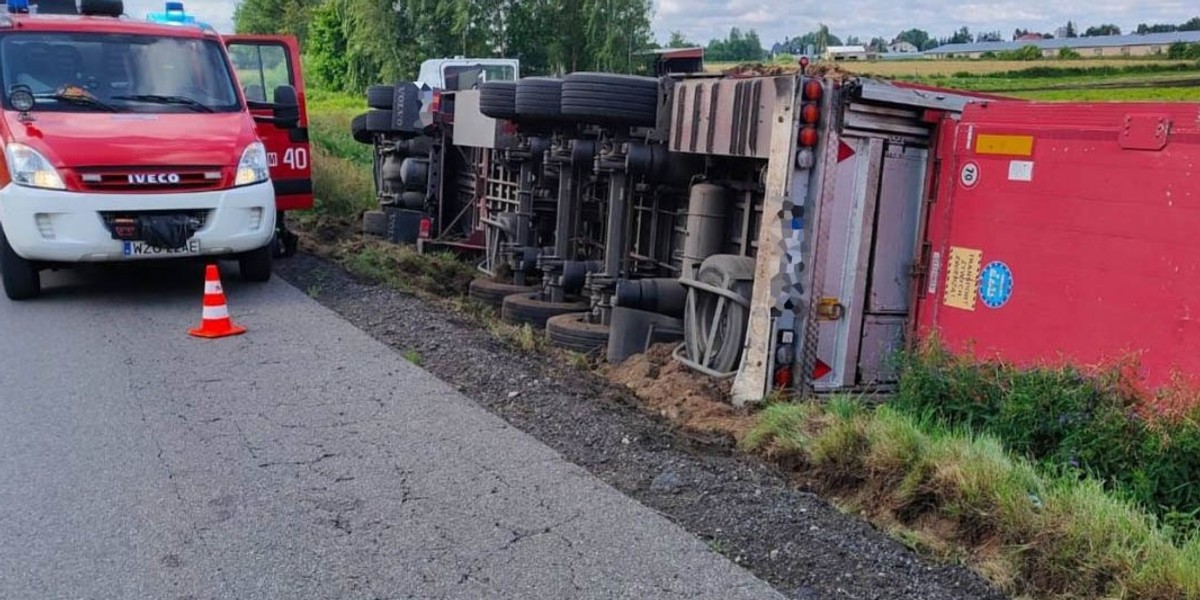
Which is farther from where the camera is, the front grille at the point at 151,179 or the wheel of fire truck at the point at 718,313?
the front grille at the point at 151,179

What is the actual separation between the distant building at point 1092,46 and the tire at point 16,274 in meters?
30.8

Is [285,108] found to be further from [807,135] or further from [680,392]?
[807,135]

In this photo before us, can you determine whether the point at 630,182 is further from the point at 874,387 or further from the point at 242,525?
the point at 242,525

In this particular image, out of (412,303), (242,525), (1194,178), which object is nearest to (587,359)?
(412,303)

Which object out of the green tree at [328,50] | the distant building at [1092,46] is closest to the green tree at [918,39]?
the distant building at [1092,46]

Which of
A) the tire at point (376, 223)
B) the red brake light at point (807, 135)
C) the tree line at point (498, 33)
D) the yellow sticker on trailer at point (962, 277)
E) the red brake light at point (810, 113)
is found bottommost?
the tire at point (376, 223)

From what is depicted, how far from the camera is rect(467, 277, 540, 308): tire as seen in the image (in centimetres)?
942

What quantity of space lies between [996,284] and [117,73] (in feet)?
23.8

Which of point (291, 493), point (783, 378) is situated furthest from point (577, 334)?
point (291, 493)

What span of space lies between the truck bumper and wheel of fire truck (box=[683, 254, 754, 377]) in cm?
407

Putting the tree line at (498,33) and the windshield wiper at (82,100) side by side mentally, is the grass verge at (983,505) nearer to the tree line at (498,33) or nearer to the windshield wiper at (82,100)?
the windshield wiper at (82,100)

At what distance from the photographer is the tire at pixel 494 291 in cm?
942

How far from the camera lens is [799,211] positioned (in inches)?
234

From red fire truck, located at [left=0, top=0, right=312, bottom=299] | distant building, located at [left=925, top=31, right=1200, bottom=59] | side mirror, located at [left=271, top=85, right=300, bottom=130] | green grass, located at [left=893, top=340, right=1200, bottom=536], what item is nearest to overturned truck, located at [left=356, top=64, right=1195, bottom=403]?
green grass, located at [left=893, top=340, right=1200, bottom=536]
